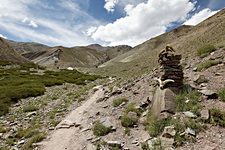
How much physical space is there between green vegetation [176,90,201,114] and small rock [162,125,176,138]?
1.77 meters

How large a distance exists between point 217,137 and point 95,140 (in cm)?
554

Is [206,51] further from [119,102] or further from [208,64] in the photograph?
[119,102]

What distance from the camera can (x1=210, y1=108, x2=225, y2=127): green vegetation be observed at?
1236 centimetres

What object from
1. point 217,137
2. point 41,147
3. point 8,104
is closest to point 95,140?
point 41,147

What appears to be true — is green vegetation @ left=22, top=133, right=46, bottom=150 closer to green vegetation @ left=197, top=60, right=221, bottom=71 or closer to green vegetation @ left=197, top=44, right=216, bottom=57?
green vegetation @ left=197, top=60, right=221, bottom=71

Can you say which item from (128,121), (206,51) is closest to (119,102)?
(128,121)

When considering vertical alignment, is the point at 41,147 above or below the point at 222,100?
below

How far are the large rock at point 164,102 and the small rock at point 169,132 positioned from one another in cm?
171

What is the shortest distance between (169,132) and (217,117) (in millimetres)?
2303

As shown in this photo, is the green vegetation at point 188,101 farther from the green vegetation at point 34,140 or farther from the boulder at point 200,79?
the green vegetation at point 34,140

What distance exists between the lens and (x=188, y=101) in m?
14.6

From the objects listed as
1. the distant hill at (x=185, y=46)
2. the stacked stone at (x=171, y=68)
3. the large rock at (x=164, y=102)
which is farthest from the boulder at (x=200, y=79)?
the distant hill at (x=185, y=46)

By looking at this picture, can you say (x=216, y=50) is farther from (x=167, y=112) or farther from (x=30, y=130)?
(x=30, y=130)

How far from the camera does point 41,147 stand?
1499cm
